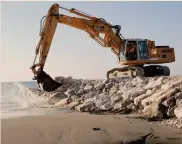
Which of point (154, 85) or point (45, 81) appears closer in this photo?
point (154, 85)

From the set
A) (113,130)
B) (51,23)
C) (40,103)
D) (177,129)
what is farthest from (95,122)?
(51,23)

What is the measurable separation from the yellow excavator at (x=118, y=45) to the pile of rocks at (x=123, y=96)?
1.05 m

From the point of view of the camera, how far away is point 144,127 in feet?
28.4

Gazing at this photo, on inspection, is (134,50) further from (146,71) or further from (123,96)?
(123,96)

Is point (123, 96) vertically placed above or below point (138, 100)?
above

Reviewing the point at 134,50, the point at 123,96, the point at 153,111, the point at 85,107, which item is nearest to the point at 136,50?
the point at 134,50

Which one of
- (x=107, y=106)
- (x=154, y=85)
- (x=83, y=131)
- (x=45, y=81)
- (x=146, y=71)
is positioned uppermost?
(x=146, y=71)

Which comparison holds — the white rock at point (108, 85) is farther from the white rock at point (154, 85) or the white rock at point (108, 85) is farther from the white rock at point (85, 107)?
the white rock at point (85, 107)

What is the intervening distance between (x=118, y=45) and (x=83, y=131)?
1057cm

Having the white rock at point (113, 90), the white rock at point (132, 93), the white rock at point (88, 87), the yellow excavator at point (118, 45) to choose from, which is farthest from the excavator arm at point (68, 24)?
the white rock at point (132, 93)

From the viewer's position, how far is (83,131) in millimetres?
8234

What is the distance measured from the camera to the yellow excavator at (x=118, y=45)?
648 inches

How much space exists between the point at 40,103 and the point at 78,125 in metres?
7.14

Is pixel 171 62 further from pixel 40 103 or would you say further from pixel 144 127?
pixel 144 127
